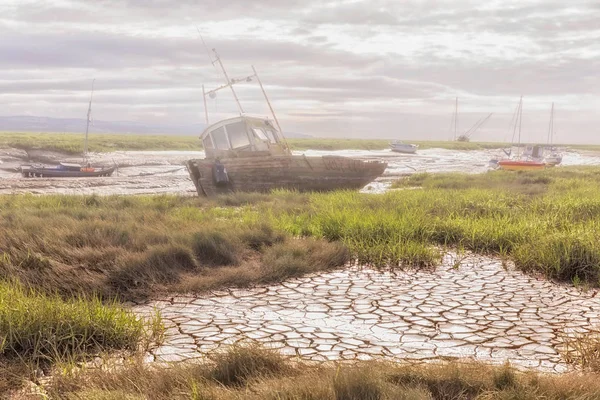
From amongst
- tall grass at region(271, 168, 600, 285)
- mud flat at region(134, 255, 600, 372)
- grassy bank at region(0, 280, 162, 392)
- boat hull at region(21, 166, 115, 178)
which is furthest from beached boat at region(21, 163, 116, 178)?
grassy bank at region(0, 280, 162, 392)

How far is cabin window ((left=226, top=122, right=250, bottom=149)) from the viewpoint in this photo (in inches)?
782

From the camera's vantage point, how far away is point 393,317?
5891 mm

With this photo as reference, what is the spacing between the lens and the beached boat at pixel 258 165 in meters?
19.1

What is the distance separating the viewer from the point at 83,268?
24.3 feet

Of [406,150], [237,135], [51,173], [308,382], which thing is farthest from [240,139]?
[406,150]

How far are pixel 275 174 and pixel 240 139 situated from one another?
5.84 feet

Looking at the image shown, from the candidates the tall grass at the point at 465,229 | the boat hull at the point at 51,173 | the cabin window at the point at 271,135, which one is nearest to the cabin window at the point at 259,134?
the cabin window at the point at 271,135

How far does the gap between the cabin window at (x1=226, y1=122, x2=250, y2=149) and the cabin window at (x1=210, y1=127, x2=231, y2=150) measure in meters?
0.17

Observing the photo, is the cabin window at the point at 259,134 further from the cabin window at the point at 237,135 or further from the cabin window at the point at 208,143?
the cabin window at the point at 208,143

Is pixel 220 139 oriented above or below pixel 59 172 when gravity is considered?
above

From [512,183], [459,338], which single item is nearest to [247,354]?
[459,338]

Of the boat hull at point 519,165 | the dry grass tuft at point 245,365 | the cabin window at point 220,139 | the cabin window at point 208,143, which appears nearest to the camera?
the dry grass tuft at point 245,365

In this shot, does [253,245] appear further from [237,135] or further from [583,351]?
[237,135]

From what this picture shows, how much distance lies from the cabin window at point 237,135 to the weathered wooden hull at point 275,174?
0.93m
